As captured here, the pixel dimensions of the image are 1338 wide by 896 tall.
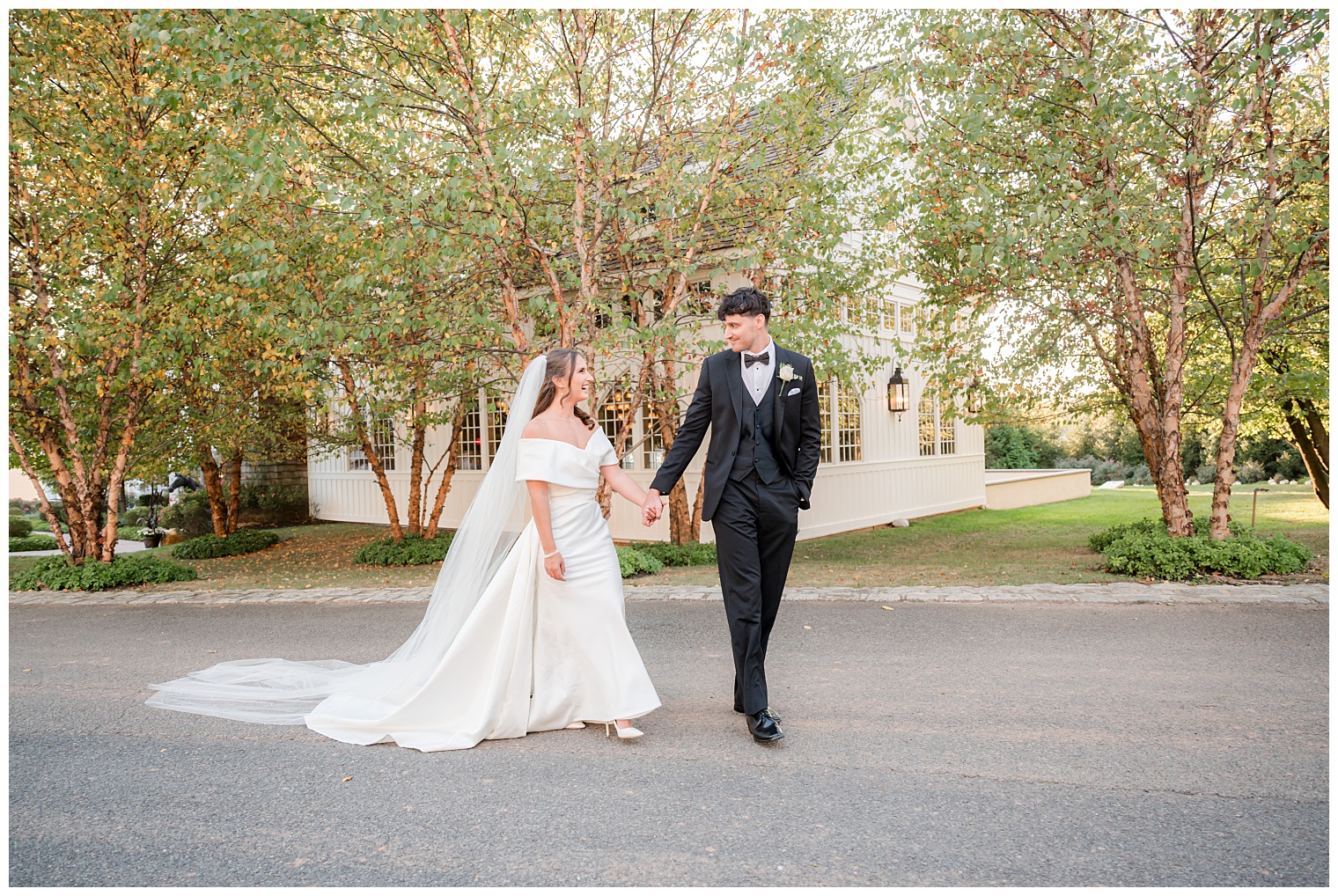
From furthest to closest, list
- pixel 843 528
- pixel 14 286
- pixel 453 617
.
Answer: pixel 843 528
pixel 14 286
pixel 453 617

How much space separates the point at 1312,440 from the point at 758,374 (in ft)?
46.0

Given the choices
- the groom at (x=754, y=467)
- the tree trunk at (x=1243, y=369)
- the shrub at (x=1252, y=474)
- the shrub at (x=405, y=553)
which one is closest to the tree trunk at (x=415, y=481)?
the shrub at (x=405, y=553)

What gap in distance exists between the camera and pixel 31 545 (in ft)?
61.0

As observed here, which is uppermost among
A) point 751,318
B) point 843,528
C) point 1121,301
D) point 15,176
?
point 15,176

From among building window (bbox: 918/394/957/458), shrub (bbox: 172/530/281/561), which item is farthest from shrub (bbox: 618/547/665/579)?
building window (bbox: 918/394/957/458)

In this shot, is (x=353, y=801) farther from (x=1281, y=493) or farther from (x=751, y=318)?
(x=1281, y=493)

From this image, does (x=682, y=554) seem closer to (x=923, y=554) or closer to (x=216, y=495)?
(x=923, y=554)

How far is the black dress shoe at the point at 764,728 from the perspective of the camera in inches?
159

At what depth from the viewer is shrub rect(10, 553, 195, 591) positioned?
402 inches

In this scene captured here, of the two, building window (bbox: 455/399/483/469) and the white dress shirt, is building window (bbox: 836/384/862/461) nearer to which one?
building window (bbox: 455/399/483/469)

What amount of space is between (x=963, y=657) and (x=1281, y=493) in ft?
68.9

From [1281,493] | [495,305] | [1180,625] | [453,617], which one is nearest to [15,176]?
[495,305]

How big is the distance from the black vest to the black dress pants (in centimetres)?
4

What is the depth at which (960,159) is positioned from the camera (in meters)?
9.21
